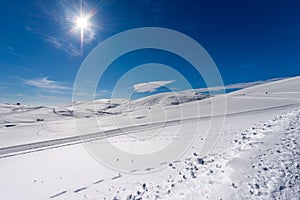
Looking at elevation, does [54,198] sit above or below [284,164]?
below

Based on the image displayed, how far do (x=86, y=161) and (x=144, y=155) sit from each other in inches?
117

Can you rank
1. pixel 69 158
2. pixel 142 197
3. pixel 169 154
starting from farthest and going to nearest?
pixel 69 158
pixel 169 154
pixel 142 197

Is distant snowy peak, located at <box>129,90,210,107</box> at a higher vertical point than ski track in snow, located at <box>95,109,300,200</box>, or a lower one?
higher

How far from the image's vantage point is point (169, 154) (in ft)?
34.3

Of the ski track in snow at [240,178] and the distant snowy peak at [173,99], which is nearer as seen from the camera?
the ski track in snow at [240,178]

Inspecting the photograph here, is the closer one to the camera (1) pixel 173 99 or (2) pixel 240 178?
(2) pixel 240 178

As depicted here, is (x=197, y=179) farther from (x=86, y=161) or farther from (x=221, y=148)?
(x=86, y=161)

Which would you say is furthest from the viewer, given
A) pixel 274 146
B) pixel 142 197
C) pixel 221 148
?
pixel 221 148

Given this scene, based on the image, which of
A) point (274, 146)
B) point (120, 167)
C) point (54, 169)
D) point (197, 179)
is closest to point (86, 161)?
point (54, 169)

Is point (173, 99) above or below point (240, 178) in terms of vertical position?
above

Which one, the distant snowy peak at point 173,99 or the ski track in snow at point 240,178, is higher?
the distant snowy peak at point 173,99

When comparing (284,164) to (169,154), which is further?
(169,154)

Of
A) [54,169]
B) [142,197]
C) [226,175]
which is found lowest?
[142,197]

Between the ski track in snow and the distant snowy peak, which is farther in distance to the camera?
the distant snowy peak
